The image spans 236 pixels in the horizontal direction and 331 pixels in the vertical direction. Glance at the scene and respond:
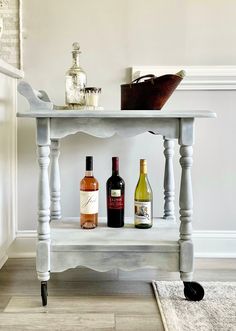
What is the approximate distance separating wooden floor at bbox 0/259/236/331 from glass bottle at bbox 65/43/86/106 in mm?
700

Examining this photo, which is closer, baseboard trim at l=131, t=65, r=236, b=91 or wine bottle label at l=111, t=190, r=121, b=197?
wine bottle label at l=111, t=190, r=121, b=197

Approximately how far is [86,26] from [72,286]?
1116mm

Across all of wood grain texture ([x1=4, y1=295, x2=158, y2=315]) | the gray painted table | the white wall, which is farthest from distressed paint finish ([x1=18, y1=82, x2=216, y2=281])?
the white wall

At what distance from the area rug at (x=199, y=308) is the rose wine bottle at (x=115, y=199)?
0.28m

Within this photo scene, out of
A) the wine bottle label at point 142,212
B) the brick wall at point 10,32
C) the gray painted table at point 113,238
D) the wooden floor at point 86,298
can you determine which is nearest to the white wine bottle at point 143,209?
the wine bottle label at point 142,212

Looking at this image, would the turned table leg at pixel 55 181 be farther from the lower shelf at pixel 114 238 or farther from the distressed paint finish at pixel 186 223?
the distressed paint finish at pixel 186 223

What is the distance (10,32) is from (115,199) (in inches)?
35.5

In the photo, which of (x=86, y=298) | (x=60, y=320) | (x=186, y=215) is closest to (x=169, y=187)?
(x=186, y=215)

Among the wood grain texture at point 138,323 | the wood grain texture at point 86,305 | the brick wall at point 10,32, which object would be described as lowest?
the wood grain texture at point 138,323

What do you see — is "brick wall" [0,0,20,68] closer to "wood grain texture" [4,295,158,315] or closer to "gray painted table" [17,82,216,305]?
"gray painted table" [17,82,216,305]

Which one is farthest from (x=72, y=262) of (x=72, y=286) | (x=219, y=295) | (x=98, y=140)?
(x=98, y=140)

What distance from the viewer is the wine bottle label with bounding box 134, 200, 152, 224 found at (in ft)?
4.78

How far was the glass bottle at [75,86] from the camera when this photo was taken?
58.0 inches

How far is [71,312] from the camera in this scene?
4.15 feet
